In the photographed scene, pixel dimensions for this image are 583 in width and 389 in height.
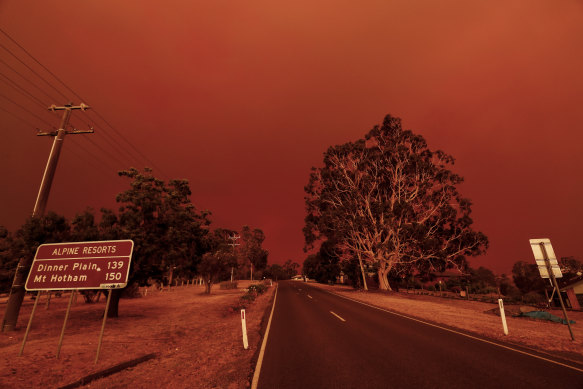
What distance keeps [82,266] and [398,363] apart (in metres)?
9.92

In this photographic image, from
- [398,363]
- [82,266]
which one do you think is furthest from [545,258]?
[82,266]

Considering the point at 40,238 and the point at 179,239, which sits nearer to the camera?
the point at 40,238

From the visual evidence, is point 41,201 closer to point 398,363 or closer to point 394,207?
point 398,363

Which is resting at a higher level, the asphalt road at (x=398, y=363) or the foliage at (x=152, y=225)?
the foliage at (x=152, y=225)

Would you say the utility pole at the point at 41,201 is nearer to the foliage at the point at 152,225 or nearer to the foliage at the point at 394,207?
the foliage at the point at 152,225

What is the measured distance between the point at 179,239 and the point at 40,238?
232 inches

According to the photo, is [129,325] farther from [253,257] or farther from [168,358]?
[253,257]

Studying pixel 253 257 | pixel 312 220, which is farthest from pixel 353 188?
pixel 253 257

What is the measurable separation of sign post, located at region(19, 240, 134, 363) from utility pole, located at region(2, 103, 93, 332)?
501 cm

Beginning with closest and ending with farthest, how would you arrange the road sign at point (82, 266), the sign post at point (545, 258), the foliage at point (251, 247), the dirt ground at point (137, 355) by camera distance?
the dirt ground at point (137, 355) < the road sign at point (82, 266) < the sign post at point (545, 258) < the foliage at point (251, 247)

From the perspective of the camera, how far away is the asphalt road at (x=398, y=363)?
529cm

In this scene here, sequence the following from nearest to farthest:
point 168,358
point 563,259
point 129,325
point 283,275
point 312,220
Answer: point 168,358 < point 129,325 < point 312,220 < point 563,259 < point 283,275

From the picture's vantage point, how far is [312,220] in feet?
135

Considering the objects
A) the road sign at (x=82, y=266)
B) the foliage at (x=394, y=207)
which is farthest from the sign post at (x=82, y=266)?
the foliage at (x=394, y=207)
